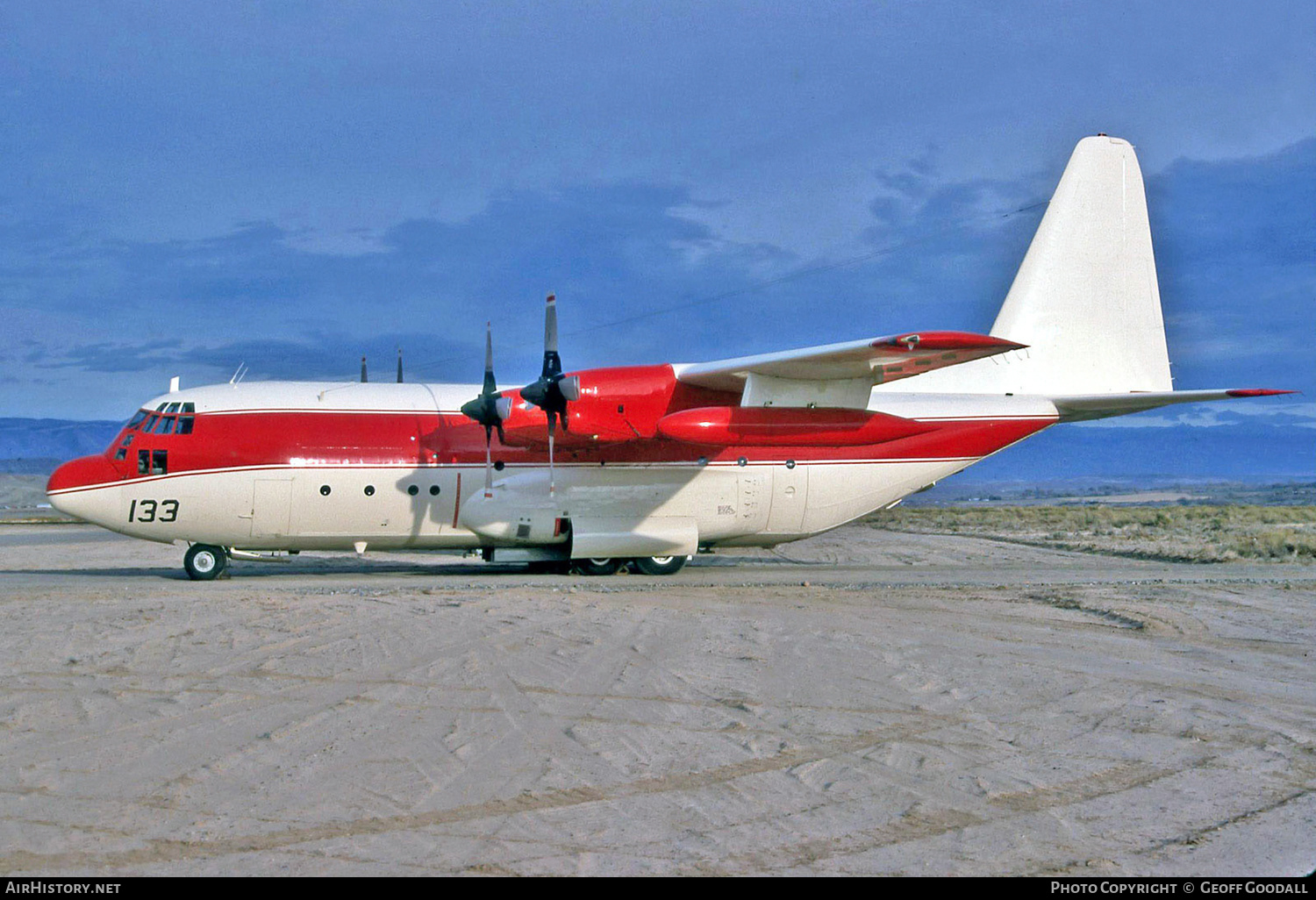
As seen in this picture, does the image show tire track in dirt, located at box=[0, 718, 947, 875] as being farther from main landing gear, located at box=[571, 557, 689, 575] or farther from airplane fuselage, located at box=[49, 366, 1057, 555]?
main landing gear, located at box=[571, 557, 689, 575]

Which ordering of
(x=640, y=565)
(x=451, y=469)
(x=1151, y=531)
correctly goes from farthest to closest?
1. (x=1151, y=531)
2. (x=640, y=565)
3. (x=451, y=469)

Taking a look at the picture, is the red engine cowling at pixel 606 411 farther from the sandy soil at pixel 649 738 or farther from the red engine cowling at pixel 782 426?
the sandy soil at pixel 649 738

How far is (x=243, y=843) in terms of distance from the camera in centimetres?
492

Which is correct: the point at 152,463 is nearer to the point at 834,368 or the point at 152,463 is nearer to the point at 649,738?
the point at 834,368

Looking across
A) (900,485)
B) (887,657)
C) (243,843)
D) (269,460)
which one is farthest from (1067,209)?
(243,843)

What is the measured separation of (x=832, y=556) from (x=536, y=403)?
11509 millimetres

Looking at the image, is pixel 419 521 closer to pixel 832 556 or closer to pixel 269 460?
pixel 269 460

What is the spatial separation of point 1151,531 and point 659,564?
22573 millimetres

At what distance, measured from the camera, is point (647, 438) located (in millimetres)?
18328

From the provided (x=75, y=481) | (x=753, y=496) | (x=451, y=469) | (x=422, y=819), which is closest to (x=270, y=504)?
(x=451, y=469)

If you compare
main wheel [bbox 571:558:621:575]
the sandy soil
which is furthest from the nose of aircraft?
main wheel [bbox 571:558:621:575]

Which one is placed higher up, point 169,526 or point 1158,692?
point 169,526

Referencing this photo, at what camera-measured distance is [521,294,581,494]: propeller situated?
17.0 metres

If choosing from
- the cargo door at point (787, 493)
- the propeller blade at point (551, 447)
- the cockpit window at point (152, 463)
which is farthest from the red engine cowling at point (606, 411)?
the cockpit window at point (152, 463)
